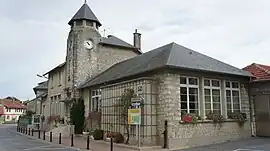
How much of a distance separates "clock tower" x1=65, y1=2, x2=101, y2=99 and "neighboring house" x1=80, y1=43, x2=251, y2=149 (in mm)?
7459

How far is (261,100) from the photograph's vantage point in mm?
17797

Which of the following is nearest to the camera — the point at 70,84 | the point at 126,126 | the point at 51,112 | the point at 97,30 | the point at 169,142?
the point at 169,142

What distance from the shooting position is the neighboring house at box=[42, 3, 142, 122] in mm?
25344

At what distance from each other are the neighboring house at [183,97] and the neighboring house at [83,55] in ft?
25.0

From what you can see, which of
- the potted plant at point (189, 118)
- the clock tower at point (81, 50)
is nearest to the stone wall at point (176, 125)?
the potted plant at point (189, 118)

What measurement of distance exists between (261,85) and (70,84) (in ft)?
50.9

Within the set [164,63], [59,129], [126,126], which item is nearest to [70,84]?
[59,129]

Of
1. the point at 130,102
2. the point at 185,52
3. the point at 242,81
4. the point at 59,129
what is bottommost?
the point at 59,129

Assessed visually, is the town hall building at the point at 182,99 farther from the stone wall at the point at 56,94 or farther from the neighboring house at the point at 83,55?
the stone wall at the point at 56,94

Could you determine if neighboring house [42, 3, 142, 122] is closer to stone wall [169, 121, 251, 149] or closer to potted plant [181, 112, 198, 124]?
potted plant [181, 112, 198, 124]

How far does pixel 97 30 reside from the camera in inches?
1087

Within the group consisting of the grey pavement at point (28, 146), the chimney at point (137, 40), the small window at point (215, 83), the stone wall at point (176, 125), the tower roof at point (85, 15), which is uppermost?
the tower roof at point (85, 15)

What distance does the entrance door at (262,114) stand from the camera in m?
17.5

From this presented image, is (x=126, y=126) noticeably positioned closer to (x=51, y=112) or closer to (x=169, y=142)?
(x=169, y=142)
